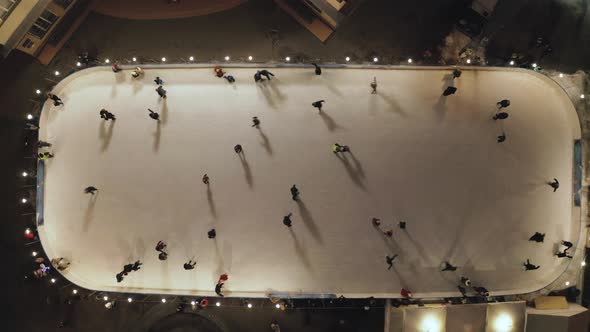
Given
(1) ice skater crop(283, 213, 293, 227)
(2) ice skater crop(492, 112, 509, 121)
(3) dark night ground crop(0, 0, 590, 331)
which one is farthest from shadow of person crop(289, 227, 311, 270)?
(2) ice skater crop(492, 112, 509, 121)

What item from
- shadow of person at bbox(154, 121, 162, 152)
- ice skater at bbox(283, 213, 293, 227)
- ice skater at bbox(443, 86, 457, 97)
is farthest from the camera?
shadow of person at bbox(154, 121, 162, 152)

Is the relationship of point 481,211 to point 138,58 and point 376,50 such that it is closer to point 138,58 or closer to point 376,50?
point 376,50

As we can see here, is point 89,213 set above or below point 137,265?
above

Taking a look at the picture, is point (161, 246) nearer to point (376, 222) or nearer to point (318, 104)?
point (318, 104)

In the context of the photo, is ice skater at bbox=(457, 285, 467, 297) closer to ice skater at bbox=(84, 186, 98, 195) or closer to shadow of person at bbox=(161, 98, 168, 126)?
shadow of person at bbox=(161, 98, 168, 126)

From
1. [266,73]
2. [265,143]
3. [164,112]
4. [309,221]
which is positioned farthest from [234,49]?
[309,221]

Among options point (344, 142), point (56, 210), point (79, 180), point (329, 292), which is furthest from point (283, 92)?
point (56, 210)
